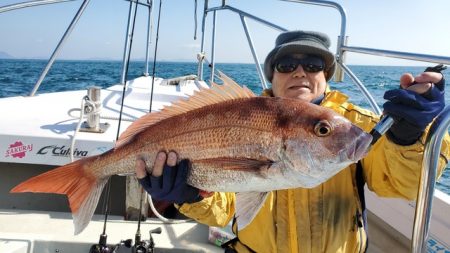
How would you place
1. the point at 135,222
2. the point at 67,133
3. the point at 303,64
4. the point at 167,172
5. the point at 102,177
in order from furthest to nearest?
the point at 67,133, the point at 135,222, the point at 303,64, the point at 102,177, the point at 167,172

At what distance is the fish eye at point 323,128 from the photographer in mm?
1394

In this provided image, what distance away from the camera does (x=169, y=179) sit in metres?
1.59

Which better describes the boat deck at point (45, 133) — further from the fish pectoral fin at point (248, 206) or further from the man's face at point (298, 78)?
the fish pectoral fin at point (248, 206)

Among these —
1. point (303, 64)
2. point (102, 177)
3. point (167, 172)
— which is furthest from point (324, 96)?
point (102, 177)

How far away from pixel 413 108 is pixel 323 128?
32 centimetres

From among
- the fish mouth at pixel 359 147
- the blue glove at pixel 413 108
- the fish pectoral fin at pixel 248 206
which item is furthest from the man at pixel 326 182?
the fish pectoral fin at pixel 248 206

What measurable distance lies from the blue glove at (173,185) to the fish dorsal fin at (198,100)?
210mm

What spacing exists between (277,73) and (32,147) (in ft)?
6.85

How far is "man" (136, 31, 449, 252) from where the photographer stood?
139 cm

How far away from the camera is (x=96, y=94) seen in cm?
318

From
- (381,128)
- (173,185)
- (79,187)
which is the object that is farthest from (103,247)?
(381,128)

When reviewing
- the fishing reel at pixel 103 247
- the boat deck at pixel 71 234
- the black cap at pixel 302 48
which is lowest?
the boat deck at pixel 71 234

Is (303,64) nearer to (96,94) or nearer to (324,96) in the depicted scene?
(324,96)

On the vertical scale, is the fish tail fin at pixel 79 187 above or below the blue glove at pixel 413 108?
below
